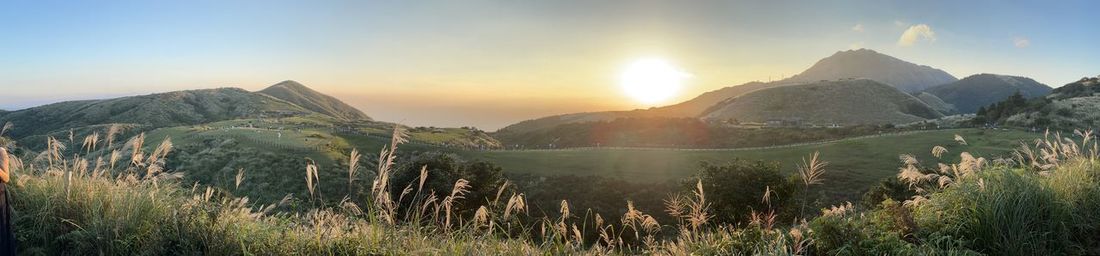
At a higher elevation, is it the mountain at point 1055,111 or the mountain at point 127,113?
the mountain at point 1055,111

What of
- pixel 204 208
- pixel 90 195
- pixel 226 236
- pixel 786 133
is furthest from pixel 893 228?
pixel 786 133

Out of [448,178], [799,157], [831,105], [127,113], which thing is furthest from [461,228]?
[127,113]

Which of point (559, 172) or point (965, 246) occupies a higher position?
point (965, 246)

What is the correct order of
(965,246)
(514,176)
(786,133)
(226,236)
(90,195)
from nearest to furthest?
→ (226,236) → (965,246) → (90,195) → (514,176) → (786,133)

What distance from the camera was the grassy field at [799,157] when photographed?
45906 millimetres

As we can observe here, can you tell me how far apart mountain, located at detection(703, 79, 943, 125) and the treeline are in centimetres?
4072

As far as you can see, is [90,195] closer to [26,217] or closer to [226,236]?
[26,217]

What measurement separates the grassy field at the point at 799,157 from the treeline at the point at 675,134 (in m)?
23.9

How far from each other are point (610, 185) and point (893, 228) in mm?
38472

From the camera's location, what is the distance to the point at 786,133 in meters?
92.9

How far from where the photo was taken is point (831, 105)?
16325 cm

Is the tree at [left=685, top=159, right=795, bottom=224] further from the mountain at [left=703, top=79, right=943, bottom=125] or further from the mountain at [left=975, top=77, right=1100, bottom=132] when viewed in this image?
the mountain at [left=703, top=79, right=943, bottom=125]

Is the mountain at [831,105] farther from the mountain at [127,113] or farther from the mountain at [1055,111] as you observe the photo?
the mountain at [127,113]

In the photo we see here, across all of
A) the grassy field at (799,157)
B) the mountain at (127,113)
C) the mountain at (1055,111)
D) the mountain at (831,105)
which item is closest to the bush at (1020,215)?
the grassy field at (799,157)
